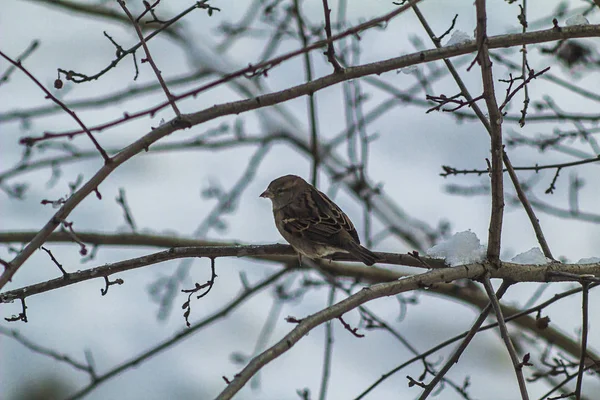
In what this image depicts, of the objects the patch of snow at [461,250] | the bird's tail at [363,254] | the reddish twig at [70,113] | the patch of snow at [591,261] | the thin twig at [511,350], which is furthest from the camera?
the bird's tail at [363,254]

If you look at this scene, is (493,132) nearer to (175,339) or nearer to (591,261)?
(591,261)

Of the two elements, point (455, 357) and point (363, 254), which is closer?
point (455, 357)

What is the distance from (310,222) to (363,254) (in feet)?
2.99

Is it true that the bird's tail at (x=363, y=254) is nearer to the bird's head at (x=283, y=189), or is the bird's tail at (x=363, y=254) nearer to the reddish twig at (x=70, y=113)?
the bird's head at (x=283, y=189)

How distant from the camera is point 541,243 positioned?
Result: 11.8ft

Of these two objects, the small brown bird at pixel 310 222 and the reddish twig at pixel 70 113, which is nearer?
the reddish twig at pixel 70 113

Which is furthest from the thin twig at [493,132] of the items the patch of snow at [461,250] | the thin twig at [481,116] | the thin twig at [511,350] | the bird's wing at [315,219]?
the bird's wing at [315,219]

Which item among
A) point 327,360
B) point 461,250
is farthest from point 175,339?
point 461,250

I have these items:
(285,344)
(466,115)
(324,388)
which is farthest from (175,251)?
(466,115)

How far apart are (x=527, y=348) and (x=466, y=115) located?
3.35 m

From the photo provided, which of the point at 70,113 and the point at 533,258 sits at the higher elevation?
the point at 533,258

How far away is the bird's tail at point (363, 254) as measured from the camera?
4.07 metres

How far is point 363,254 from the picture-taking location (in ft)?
13.8

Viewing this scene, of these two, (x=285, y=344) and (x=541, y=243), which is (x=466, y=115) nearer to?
(x=541, y=243)
